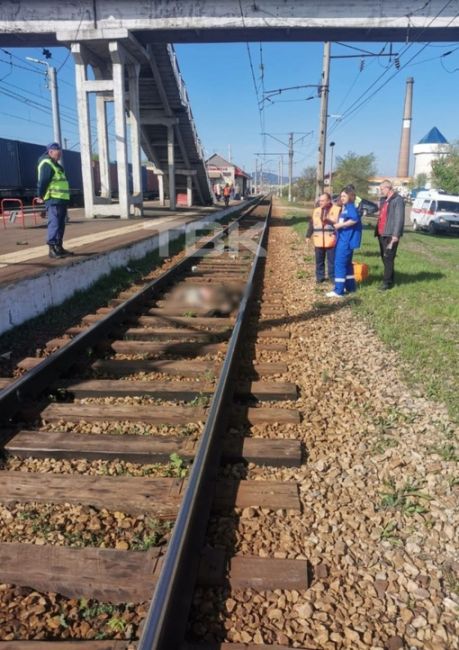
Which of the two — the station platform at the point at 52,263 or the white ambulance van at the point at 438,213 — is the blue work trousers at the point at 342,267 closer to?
the station platform at the point at 52,263

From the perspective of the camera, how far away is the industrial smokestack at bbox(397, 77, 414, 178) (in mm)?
94438

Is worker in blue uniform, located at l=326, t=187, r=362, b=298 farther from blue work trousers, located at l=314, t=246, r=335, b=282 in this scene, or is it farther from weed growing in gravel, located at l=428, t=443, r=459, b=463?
weed growing in gravel, located at l=428, t=443, r=459, b=463

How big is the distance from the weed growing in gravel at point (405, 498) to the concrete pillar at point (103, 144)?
779 inches

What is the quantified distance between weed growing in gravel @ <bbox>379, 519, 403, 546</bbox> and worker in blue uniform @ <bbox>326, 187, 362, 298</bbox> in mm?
5887

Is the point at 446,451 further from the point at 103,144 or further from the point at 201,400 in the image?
the point at 103,144

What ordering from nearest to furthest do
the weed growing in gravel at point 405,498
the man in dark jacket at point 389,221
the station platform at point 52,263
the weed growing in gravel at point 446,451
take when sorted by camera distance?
the weed growing in gravel at point 405,498, the weed growing in gravel at point 446,451, the station platform at point 52,263, the man in dark jacket at point 389,221

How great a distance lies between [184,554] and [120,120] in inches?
729

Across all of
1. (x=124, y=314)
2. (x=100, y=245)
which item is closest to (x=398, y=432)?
(x=124, y=314)

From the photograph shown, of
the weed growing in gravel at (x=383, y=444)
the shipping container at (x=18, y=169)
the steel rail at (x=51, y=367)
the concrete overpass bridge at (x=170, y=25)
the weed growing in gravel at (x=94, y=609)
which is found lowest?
the weed growing in gravel at (x=94, y=609)

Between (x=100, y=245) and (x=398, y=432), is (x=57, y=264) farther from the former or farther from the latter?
(x=398, y=432)

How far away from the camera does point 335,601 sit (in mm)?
2336

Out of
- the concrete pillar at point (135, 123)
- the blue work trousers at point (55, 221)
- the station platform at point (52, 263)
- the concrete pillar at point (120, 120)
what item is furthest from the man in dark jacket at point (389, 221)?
the concrete pillar at point (135, 123)

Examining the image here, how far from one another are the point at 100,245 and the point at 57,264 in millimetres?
2898

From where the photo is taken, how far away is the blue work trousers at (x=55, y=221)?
841cm
